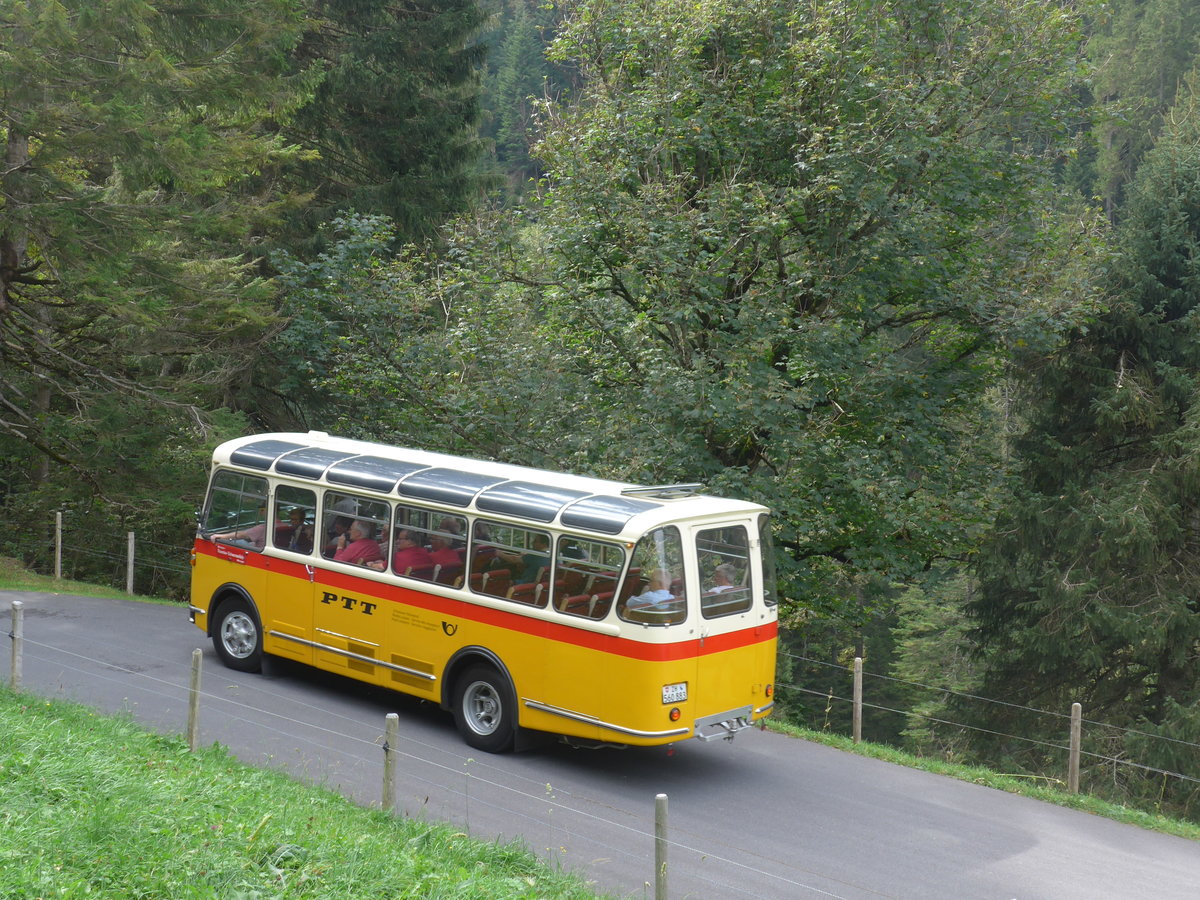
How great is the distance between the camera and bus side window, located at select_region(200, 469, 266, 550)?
43.9 ft

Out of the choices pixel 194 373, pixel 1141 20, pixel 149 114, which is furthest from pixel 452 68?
pixel 1141 20

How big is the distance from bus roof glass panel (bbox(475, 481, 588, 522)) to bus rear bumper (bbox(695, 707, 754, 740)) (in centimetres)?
235

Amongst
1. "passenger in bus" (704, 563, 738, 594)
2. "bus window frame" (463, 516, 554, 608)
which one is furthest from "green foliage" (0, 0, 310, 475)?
"passenger in bus" (704, 563, 738, 594)

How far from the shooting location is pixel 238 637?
1365 centimetres

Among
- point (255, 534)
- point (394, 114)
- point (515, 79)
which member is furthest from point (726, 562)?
point (515, 79)

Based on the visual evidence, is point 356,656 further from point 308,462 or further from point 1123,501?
point 1123,501

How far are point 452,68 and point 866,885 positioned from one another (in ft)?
74.3

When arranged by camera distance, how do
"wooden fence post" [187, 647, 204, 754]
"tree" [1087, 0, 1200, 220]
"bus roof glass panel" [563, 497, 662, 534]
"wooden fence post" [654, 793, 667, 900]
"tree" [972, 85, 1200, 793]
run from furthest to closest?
1. "tree" [1087, 0, 1200, 220]
2. "tree" [972, 85, 1200, 793]
3. "bus roof glass panel" [563, 497, 662, 534]
4. "wooden fence post" [187, 647, 204, 754]
5. "wooden fence post" [654, 793, 667, 900]

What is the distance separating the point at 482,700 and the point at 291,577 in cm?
305

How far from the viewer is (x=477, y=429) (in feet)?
59.4

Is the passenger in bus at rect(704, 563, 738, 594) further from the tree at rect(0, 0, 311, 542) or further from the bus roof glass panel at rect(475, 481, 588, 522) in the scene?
the tree at rect(0, 0, 311, 542)

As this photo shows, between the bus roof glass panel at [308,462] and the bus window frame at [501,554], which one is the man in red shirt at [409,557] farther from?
the bus roof glass panel at [308,462]

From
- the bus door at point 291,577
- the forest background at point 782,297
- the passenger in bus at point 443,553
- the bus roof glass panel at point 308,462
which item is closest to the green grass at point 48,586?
the forest background at point 782,297

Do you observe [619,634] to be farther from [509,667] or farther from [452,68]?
[452,68]
